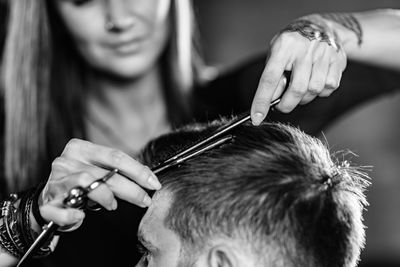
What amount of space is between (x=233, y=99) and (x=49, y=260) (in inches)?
25.1

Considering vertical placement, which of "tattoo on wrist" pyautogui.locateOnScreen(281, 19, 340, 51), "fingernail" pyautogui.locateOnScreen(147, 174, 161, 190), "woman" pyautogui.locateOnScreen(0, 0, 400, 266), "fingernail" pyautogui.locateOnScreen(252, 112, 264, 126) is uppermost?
"tattoo on wrist" pyautogui.locateOnScreen(281, 19, 340, 51)

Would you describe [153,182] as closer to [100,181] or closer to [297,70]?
[100,181]

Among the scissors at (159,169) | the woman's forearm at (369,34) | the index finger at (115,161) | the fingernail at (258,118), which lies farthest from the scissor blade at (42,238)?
the woman's forearm at (369,34)

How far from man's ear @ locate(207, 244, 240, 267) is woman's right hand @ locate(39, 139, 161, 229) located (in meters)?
0.13

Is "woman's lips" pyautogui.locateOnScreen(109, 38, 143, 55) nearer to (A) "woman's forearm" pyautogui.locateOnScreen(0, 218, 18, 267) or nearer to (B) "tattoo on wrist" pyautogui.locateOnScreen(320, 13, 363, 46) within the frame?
(B) "tattoo on wrist" pyautogui.locateOnScreen(320, 13, 363, 46)

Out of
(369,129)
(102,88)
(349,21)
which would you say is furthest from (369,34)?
(369,129)

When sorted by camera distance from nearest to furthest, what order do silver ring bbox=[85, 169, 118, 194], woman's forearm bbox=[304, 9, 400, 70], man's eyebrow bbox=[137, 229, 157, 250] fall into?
1. silver ring bbox=[85, 169, 118, 194]
2. man's eyebrow bbox=[137, 229, 157, 250]
3. woman's forearm bbox=[304, 9, 400, 70]


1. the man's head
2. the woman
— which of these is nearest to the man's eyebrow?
the man's head

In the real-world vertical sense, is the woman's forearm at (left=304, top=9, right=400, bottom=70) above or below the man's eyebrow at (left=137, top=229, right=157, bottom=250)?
above

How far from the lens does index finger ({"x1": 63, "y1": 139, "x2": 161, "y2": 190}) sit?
1055 millimetres

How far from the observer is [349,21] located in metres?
1.41

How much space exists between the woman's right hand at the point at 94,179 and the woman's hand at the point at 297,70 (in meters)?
0.21

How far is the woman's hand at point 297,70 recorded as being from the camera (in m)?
1.11

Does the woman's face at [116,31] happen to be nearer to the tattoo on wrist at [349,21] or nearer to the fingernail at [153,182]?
the tattoo on wrist at [349,21]
